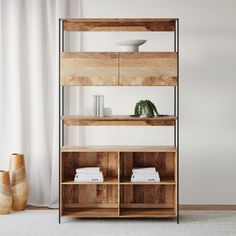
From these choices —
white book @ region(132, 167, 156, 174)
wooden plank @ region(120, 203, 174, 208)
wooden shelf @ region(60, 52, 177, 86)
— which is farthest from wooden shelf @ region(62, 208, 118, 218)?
wooden shelf @ region(60, 52, 177, 86)

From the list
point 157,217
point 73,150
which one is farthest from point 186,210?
point 73,150

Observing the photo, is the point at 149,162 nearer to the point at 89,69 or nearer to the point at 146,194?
the point at 146,194

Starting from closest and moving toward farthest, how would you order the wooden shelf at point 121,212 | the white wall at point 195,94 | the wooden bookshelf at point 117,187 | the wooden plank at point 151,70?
the wooden plank at point 151,70 → the wooden shelf at point 121,212 → the wooden bookshelf at point 117,187 → the white wall at point 195,94

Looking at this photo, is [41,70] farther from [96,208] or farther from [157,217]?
[157,217]

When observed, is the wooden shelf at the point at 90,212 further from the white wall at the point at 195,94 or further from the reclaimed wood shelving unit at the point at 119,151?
the white wall at the point at 195,94

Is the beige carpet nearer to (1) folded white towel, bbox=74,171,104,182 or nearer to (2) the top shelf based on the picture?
(1) folded white towel, bbox=74,171,104,182

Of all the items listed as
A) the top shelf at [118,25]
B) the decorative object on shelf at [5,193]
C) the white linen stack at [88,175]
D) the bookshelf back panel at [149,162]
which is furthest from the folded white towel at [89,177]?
the top shelf at [118,25]

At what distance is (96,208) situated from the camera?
4.95 metres

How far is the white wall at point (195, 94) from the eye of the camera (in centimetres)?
524

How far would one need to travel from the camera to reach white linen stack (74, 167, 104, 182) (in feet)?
15.6

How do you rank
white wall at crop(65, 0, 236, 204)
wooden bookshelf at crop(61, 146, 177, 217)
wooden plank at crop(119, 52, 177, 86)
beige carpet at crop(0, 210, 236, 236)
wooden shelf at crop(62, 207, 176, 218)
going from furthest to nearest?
1. white wall at crop(65, 0, 236, 204)
2. wooden bookshelf at crop(61, 146, 177, 217)
3. wooden shelf at crop(62, 207, 176, 218)
4. wooden plank at crop(119, 52, 177, 86)
5. beige carpet at crop(0, 210, 236, 236)

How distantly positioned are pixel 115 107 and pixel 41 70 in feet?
2.59

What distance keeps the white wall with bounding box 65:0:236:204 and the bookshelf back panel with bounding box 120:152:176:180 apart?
36 centimetres

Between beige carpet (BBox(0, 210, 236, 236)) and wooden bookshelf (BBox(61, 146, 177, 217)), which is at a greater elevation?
wooden bookshelf (BBox(61, 146, 177, 217))
